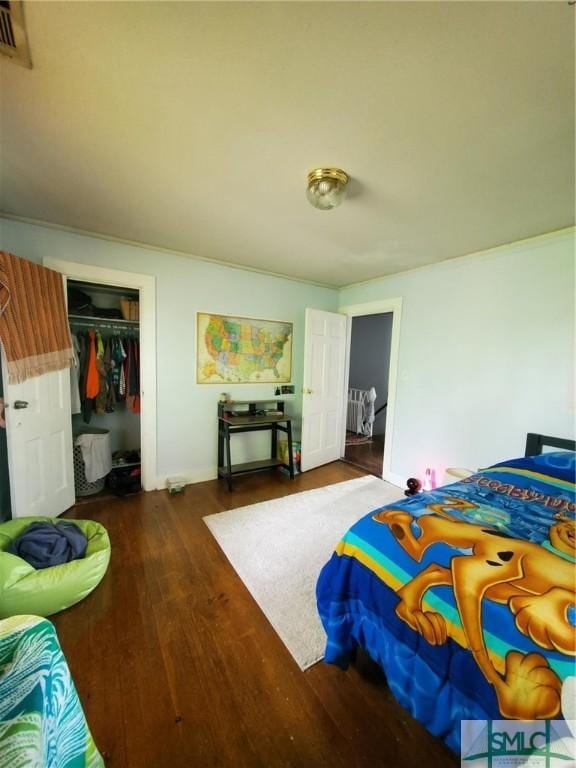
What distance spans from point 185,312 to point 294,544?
242 centimetres

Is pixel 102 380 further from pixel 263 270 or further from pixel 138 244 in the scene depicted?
pixel 263 270

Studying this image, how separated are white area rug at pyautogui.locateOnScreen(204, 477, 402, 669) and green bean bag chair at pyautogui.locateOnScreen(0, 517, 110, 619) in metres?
0.82

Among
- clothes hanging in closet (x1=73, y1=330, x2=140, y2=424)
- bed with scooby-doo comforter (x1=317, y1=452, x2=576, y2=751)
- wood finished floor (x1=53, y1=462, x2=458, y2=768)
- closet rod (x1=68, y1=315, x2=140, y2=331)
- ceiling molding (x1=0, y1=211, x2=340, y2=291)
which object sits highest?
ceiling molding (x1=0, y1=211, x2=340, y2=291)

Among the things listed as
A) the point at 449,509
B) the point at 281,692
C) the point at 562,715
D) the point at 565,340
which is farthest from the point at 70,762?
the point at 565,340

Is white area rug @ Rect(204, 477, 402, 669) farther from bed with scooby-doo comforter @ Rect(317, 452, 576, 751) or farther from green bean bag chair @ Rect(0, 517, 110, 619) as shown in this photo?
green bean bag chair @ Rect(0, 517, 110, 619)

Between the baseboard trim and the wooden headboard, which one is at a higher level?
the wooden headboard

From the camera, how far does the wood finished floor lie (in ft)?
3.38

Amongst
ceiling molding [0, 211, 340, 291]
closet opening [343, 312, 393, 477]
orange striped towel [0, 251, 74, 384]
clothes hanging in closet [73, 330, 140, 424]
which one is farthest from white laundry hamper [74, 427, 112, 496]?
closet opening [343, 312, 393, 477]

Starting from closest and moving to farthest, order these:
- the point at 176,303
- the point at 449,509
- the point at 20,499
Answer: the point at 449,509 → the point at 20,499 → the point at 176,303

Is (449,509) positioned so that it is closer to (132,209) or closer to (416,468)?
(416,468)

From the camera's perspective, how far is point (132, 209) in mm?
2041

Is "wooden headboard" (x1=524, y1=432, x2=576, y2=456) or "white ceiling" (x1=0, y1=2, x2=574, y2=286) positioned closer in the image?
"white ceiling" (x1=0, y1=2, x2=574, y2=286)

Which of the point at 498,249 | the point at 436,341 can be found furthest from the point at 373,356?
the point at 498,249

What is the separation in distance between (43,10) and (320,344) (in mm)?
3075
